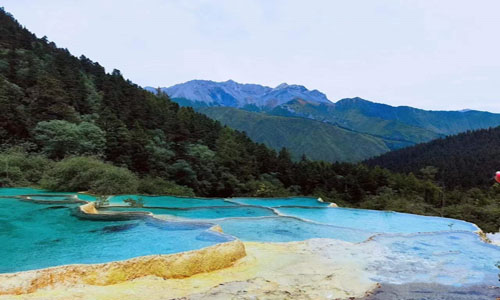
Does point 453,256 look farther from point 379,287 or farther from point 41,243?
point 41,243

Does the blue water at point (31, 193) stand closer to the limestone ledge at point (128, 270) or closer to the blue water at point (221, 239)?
the blue water at point (221, 239)

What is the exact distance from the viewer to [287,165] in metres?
29.9

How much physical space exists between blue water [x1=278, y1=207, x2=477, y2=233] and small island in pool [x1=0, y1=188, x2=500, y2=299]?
464 millimetres

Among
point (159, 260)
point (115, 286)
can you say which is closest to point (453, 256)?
point (159, 260)

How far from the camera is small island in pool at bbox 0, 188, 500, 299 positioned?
5531mm

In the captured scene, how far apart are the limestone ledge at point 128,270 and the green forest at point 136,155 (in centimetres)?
1009

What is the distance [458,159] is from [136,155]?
1825 inches

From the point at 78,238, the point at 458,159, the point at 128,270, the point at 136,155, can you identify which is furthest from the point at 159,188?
the point at 458,159

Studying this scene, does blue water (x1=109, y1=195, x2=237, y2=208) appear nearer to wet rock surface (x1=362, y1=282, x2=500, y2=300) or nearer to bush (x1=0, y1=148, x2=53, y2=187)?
bush (x1=0, y1=148, x2=53, y2=187)

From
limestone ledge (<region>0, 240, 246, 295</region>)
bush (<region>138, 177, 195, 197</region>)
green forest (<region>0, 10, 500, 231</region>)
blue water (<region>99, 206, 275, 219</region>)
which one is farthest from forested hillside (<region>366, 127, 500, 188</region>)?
limestone ledge (<region>0, 240, 246, 295</region>)

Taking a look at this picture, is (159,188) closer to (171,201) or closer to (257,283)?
(171,201)

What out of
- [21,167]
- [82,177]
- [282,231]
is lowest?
[282,231]

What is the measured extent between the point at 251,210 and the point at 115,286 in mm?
9162

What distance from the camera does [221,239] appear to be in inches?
Answer: 298
